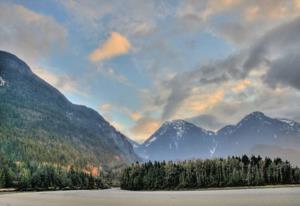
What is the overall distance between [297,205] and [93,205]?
1790 inches

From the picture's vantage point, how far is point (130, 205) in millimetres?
91312

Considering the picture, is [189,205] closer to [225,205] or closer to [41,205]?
[225,205]

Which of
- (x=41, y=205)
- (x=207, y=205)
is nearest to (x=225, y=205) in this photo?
(x=207, y=205)

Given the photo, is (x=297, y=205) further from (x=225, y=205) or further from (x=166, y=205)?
(x=166, y=205)

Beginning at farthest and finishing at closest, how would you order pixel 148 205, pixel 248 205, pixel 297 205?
pixel 148 205 < pixel 248 205 < pixel 297 205

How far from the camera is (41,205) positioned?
96250mm

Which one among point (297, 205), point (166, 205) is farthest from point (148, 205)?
point (297, 205)

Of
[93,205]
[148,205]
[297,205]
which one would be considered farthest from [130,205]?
[297,205]

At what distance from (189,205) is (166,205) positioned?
5.69 metres

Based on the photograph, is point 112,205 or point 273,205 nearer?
point 273,205

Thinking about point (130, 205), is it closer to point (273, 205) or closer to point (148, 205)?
point (148, 205)

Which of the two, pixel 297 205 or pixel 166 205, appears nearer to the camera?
pixel 297 205

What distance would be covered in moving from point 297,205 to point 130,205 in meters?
35.6

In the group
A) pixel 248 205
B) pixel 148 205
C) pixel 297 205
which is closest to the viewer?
pixel 297 205
